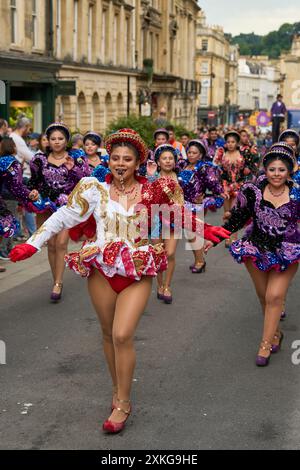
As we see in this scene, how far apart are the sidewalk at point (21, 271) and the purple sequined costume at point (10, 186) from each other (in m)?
1.52

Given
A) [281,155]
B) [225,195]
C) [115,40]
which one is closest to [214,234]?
[281,155]

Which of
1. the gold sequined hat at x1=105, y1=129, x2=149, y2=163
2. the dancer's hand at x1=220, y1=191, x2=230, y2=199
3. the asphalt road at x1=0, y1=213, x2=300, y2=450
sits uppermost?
the gold sequined hat at x1=105, y1=129, x2=149, y2=163

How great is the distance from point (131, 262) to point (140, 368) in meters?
1.80

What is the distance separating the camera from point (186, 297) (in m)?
10.1

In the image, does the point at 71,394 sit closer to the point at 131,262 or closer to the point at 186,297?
the point at 131,262

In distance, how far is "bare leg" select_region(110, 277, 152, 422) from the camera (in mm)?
5637

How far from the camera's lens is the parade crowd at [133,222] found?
18.9 feet

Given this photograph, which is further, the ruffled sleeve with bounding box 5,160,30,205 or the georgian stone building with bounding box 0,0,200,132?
the georgian stone building with bounding box 0,0,200,132

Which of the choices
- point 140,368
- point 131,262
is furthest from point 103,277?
point 140,368

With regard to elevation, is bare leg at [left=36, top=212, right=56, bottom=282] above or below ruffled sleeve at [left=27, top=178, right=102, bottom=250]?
below

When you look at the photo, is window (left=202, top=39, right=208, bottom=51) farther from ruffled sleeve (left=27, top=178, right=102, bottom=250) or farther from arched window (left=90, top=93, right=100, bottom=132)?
ruffled sleeve (left=27, top=178, right=102, bottom=250)

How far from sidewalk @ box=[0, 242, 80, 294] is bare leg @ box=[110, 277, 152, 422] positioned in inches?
188

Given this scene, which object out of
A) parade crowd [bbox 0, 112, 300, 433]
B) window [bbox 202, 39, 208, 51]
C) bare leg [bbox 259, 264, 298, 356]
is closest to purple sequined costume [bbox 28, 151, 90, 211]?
parade crowd [bbox 0, 112, 300, 433]

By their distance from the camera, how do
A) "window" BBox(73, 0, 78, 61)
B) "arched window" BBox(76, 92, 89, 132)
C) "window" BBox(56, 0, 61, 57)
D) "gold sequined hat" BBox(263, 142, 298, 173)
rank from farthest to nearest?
"arched window" BBox(76, 92, 89, 132) → "window" BBox(73, 0, 78, 61) → "window" BBox(56, 0, 61, 57) → "gold sequined hat" BBox(263, 142, 298, 173)
